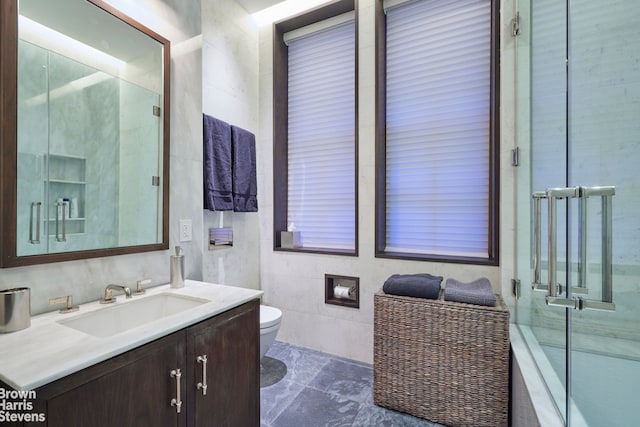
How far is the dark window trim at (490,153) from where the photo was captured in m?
1.93

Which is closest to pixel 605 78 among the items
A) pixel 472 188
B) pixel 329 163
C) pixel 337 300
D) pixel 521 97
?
pixel 521 97

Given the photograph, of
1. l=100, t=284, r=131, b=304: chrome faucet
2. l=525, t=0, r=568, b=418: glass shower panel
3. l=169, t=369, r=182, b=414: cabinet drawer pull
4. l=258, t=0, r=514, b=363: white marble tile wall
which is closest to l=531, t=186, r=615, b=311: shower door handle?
l=525, t=0, r=568, b=418: glass shower panel

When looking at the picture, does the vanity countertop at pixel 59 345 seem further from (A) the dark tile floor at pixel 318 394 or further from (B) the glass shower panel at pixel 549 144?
(B) the glass shower panel at pixel 549 144

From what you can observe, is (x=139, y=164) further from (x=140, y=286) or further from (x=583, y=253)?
(x=583, y=253)

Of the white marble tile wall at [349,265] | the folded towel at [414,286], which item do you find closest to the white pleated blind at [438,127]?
the white marble tile wall at [349,265]

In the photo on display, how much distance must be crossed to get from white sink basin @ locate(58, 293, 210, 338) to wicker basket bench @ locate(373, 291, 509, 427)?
1.11m

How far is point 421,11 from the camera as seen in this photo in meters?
2.22

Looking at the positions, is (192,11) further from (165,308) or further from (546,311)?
(546,311)

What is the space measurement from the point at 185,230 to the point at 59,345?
91cm

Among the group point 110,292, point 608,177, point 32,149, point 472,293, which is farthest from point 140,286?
point 608,177

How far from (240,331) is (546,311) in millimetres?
1457

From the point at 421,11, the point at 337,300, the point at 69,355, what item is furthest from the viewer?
the point at 337,300

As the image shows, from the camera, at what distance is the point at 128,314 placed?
1.28m

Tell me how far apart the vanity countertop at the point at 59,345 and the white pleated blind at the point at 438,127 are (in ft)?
5.16
